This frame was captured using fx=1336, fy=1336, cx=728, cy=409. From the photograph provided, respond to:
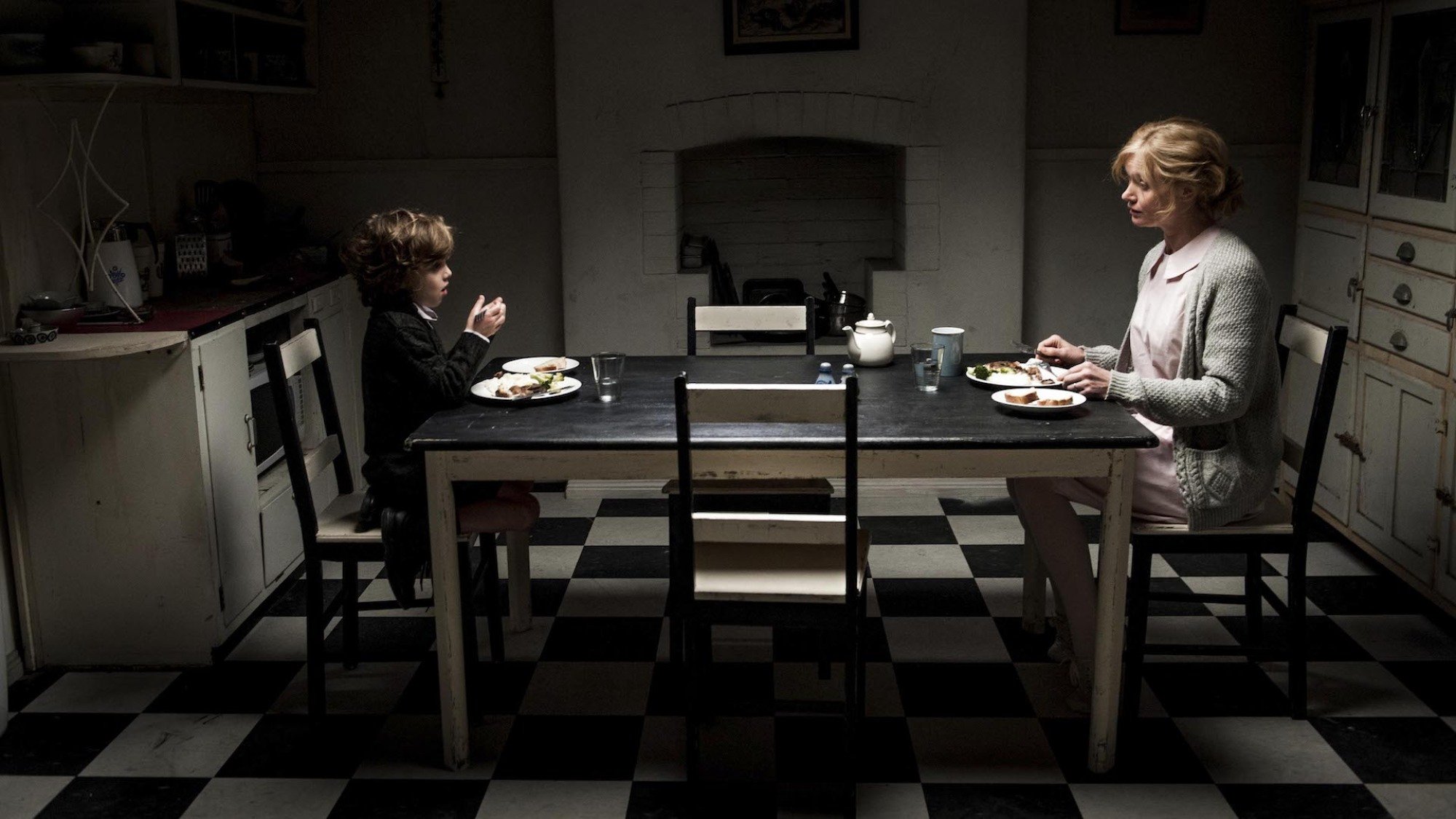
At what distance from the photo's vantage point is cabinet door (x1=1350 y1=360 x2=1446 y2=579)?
12.3ft

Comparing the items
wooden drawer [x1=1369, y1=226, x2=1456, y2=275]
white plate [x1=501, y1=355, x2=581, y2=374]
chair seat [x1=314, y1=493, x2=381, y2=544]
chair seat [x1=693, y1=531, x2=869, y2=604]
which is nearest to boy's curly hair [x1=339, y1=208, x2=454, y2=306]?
white plate [x1=501, y1=355, x2=581, y2=374]

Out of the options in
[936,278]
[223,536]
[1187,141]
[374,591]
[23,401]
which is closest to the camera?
[1187,141]

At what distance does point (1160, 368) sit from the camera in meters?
3.13

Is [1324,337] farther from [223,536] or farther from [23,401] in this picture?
[23,401]

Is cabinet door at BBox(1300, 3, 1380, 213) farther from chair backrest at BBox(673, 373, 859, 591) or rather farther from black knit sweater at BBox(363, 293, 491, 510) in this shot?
black knit sweater at BBox(363, 293, 491, 510)

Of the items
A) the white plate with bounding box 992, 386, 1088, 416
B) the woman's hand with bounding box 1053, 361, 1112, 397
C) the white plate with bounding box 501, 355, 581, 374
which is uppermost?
the woman's hand with bounding box 1053, 361, 1112, 397

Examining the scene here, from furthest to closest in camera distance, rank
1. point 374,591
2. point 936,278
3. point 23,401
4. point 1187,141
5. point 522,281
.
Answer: point 522,281 → point 936,278 → point 374,591 → point 23,401 → point 1187,141

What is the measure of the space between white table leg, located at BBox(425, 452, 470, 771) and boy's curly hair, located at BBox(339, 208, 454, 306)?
0.53 meters

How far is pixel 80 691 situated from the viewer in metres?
3.38

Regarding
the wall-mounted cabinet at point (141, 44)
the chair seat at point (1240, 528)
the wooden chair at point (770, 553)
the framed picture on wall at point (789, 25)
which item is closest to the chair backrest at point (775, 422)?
the wooden chair at point (770, 553)

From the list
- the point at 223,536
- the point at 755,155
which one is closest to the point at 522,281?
the point at 755,155

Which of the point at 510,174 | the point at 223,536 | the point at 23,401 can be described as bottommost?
the point at 223,536

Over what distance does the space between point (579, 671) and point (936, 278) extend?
7.47ft

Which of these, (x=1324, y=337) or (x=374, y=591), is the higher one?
(x=1324, y=337)
